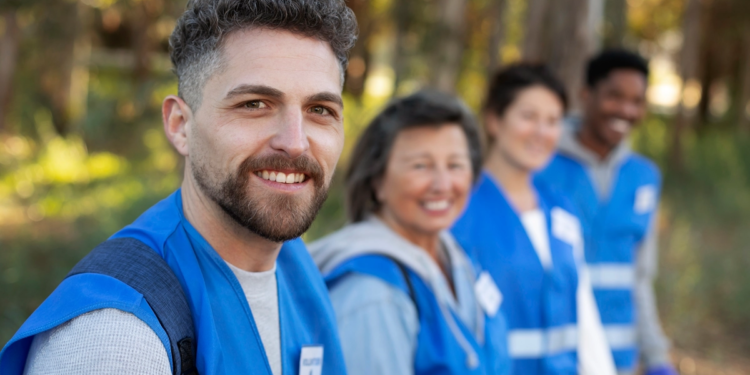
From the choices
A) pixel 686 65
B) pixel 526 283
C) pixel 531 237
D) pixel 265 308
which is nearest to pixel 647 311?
pixel 531 237

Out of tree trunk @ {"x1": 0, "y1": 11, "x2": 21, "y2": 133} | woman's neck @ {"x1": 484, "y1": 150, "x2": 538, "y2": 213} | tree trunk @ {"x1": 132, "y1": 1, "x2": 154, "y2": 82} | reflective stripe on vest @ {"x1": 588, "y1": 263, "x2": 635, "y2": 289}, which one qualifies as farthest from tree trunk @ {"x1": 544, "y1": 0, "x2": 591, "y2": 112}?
tree trunk @ {"x1": 132, "y1": 1, "x2": 154, "y2": 82}

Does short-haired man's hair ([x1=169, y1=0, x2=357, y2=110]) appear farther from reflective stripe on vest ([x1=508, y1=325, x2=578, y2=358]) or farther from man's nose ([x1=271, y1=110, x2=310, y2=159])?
reflective stripe on vest ([x1=508, y1=325, x2=578, y2=358])

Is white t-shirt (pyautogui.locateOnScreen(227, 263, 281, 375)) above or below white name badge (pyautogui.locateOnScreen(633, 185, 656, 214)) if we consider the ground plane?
below

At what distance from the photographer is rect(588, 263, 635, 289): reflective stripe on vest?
11.9 ft

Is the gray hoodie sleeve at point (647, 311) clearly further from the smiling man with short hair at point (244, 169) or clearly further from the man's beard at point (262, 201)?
the man's beard at point (262, 201)

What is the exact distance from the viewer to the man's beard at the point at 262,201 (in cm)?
137

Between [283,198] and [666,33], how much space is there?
23911 mm

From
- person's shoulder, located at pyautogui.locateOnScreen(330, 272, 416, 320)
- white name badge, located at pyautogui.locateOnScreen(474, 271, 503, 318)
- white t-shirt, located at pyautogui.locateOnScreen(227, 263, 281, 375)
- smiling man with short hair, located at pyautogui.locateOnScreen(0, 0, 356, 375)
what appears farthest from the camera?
white name badge, located at pyautogui.locateOnScreen(474, 271, 503, 318)

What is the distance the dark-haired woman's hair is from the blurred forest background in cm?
249

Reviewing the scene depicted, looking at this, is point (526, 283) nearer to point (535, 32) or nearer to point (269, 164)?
point (269, 164)

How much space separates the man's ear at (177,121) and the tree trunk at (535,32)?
14.9ft

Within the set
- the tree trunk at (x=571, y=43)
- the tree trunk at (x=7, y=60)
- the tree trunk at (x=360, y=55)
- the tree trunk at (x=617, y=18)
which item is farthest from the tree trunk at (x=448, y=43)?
the tree trunk at (x=360, y=55)

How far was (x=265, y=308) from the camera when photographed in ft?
4.93

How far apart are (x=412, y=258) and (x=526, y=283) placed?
33.3 inches
